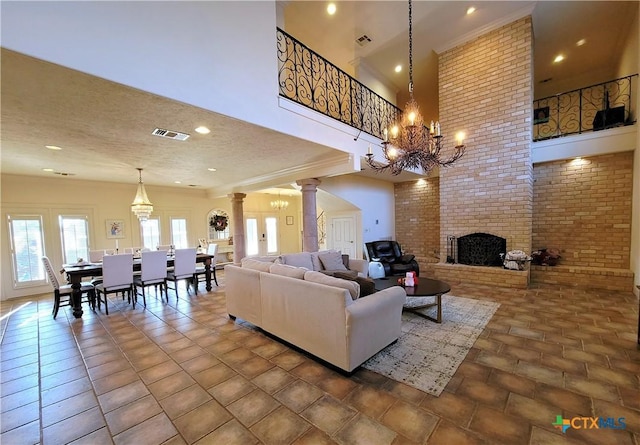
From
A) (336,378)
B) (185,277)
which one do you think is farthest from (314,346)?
(185,277)

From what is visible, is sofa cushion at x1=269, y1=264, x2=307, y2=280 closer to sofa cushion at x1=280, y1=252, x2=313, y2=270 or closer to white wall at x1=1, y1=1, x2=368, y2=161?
sofa cushion at x1=280, y1=252, x2=313, y2=270

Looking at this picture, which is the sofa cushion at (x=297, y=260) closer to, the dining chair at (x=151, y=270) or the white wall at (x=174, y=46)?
the white wall at (x=174, y=46)

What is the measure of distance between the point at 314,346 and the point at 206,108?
270 cm

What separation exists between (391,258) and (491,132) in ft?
11.9

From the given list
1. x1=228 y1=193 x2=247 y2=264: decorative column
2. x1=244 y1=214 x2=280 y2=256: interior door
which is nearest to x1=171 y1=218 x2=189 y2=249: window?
x1=228 y1=193 x2=247 y2=264: decorative column

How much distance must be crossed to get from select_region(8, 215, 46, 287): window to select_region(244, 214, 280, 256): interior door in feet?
17.5

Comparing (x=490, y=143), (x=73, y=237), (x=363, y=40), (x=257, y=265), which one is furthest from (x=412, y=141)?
(x=73, y=237)

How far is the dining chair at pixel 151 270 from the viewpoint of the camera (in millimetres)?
4773

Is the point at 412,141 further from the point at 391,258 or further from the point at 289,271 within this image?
the point at 391,258

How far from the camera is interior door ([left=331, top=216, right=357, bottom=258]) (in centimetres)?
759

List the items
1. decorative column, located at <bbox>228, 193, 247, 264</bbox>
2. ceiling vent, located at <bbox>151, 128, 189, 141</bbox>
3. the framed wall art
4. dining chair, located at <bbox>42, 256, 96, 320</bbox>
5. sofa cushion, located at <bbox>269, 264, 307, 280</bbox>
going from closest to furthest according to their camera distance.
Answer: sofa cushion, located at <bbox>269, 264, 307, 280</bbox>
ceiling vent, located at <bbox>151, 128, 189, 141</bbox>
dining chair, located at <bbox>42, 256, 96, 320</bbox>
the framed wall art
decorative column, located at <bbox>228, 193, 247, 264</bbox>

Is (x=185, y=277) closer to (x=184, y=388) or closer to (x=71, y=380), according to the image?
(x=71, y=380)

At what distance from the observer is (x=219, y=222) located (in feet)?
30.1

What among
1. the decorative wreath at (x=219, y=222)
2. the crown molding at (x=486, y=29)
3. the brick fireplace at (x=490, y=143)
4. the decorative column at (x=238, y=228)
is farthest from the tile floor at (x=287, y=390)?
the decorative wreath at (x=219, y=222)
